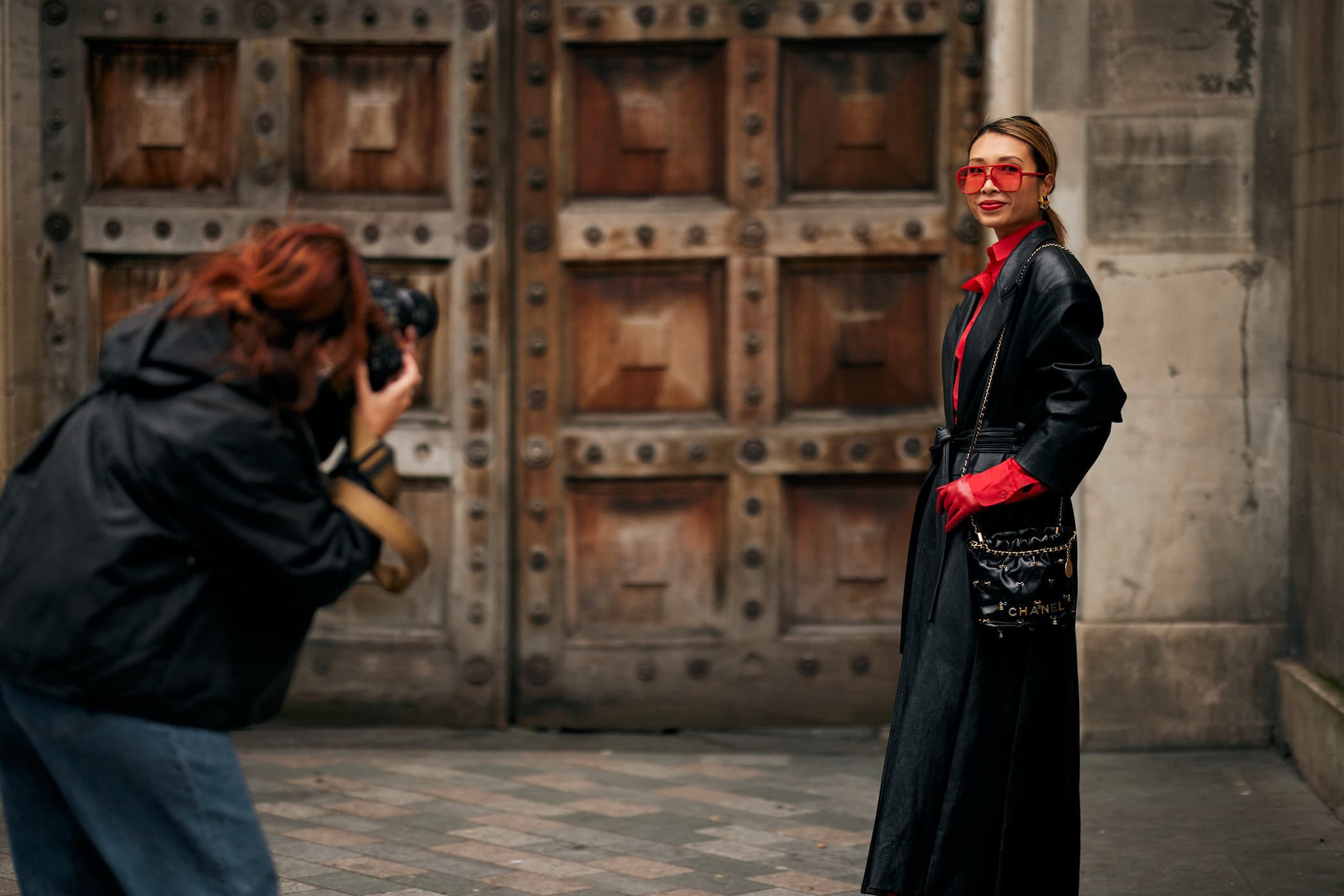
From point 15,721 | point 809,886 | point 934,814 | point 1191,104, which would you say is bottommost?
point 809,886

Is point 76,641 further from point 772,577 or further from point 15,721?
point 772,577

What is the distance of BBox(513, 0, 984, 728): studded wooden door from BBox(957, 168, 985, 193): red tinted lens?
2084 millimetres

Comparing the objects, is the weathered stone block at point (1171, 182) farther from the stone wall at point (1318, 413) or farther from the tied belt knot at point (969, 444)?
the tied belt knot at point (969, 444)

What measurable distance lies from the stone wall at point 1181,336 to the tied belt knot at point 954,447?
1780 mm

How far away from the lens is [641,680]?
20.3ft

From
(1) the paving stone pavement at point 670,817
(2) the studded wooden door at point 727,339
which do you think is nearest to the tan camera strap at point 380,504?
(1) the paving stone pavement at point 670,817

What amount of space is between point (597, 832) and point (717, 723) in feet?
3.97

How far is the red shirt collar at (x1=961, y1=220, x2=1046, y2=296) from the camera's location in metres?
4.02

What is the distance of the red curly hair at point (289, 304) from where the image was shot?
2.75 meters

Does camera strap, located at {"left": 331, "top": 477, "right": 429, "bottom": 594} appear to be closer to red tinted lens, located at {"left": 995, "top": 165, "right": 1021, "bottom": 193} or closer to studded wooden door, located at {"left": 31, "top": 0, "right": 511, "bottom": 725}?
red tinted lens, located at {"left": 995, "top": 165, "right": 1021, "bottom": 193}

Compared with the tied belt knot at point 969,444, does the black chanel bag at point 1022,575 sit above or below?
below

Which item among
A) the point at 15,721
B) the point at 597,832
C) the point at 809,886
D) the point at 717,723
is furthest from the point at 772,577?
the point at 15,721

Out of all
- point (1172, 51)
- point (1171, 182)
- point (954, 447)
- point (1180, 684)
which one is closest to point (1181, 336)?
point (1171, 182)

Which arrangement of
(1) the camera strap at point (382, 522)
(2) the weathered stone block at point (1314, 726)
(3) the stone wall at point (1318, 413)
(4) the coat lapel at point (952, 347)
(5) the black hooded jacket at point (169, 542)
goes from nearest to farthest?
(5) the black hooded jacket at point (169, 542), (1) the camera strap at point (382, 522), (4) the coat lapel at point (952, 347), (2) the weathered stone block at point (1314, 726), (3) the stone wall at point (1318, 413)
